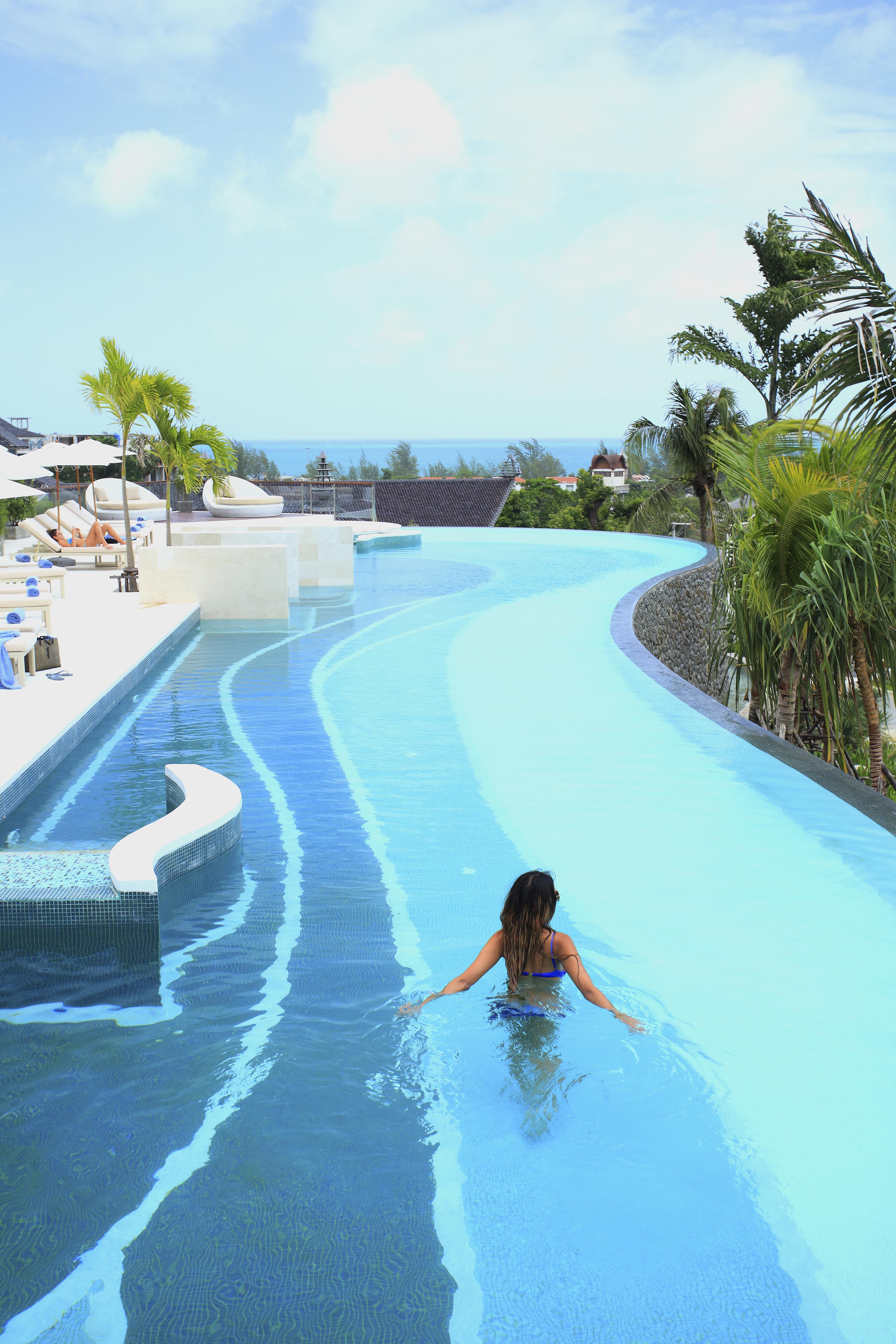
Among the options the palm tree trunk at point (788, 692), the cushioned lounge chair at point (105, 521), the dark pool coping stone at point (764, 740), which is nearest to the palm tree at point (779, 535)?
the palm tree trunk at point (788, 692)

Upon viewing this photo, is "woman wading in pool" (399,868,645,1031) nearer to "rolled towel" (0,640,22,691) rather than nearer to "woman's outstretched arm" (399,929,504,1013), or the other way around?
Answer: "woman's outstretched arm" (399,929,504,1013)

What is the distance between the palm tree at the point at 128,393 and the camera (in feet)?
39.8

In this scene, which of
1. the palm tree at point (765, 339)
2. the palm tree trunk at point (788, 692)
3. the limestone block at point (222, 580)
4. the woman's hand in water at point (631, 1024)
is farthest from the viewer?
the palm tree at point (765, 339)

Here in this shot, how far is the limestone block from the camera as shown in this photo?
10992 mm

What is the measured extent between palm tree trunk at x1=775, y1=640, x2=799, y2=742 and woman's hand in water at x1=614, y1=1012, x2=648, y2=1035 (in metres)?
3.75

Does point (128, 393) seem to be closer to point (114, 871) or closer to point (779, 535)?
point (779, 535)

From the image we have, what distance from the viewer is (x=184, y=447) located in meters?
13.2

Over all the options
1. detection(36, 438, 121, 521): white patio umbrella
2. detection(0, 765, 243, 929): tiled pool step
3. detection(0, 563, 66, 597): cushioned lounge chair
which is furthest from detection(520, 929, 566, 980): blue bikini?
detection(36, 438, 121, 521): white patio umbrella

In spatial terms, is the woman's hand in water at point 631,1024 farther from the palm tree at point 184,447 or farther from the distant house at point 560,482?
the distant house at point 560,482

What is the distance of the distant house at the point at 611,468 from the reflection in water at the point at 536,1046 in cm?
9964

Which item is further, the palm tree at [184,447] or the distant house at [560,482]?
the distant house at [560,482]

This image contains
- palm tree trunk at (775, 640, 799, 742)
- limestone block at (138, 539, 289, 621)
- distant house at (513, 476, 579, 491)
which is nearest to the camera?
palm tree trunk at (775, 640, 799, 742)

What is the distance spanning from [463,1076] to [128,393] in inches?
428

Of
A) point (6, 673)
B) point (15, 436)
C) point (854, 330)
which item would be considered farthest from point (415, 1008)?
point (15, 436)
